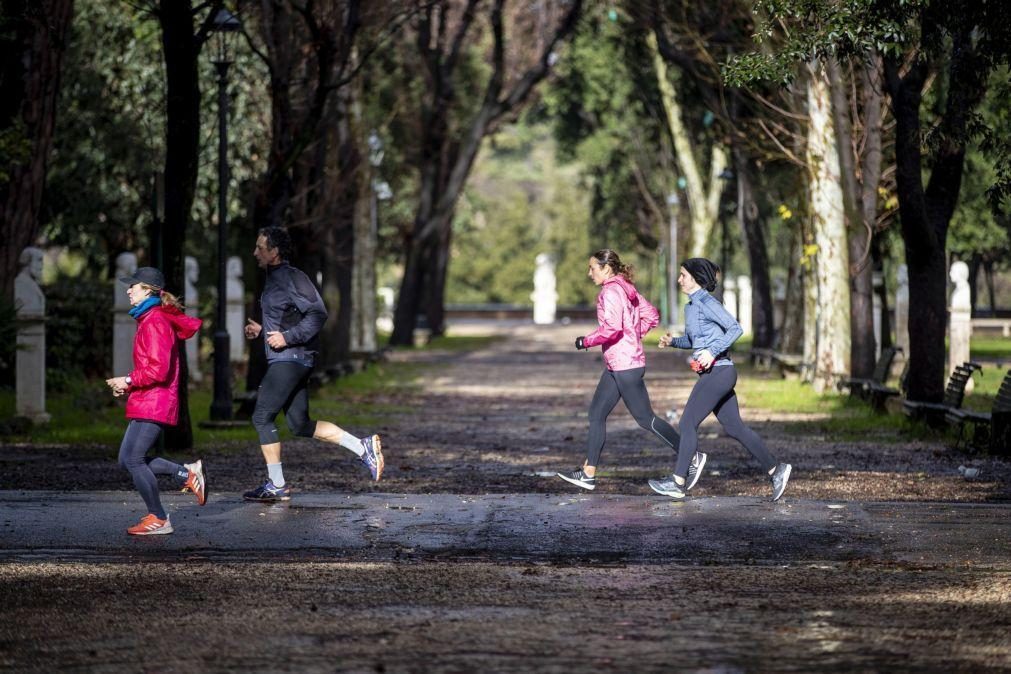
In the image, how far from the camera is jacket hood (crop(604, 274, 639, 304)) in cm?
1420

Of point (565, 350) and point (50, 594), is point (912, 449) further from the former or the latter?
point (565, 350)

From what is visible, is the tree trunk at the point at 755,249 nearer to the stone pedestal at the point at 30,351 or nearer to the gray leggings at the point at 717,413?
the stone pedestal at the point at 30,351

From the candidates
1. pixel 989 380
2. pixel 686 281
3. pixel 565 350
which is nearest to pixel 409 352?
pixel 565 350

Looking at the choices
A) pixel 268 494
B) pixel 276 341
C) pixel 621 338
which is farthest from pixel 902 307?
pixel 276 341

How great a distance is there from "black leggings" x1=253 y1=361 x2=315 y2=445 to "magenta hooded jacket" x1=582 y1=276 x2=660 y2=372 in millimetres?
2191

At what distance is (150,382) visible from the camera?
37.6 ft

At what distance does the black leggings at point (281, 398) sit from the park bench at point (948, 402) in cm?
923

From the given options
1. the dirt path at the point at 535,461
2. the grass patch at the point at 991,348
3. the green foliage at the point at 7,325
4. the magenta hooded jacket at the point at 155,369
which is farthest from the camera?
the grass patch at the point at 991,348

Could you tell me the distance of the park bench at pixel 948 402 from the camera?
20.4 m

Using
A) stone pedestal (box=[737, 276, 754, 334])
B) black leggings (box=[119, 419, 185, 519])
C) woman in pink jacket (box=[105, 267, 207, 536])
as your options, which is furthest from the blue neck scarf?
stone pedestal (box=[737, 276, 754, 334])

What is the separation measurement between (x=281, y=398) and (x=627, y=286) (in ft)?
9.55

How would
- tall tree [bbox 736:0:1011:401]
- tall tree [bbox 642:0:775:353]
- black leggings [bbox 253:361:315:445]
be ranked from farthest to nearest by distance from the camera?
tall tree [bbox 642:0:775:353], tall tree [bbox 736:0:1011:401], black leggings [bbox 253:361:315:445]

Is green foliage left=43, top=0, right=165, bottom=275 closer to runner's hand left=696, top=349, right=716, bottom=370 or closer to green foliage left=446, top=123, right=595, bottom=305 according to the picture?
runner's hand left=696, top=349, right=716, bottom=370

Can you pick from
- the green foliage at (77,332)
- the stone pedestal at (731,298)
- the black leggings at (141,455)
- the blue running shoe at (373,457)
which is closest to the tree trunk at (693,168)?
the stone pedestal at (731,298)
